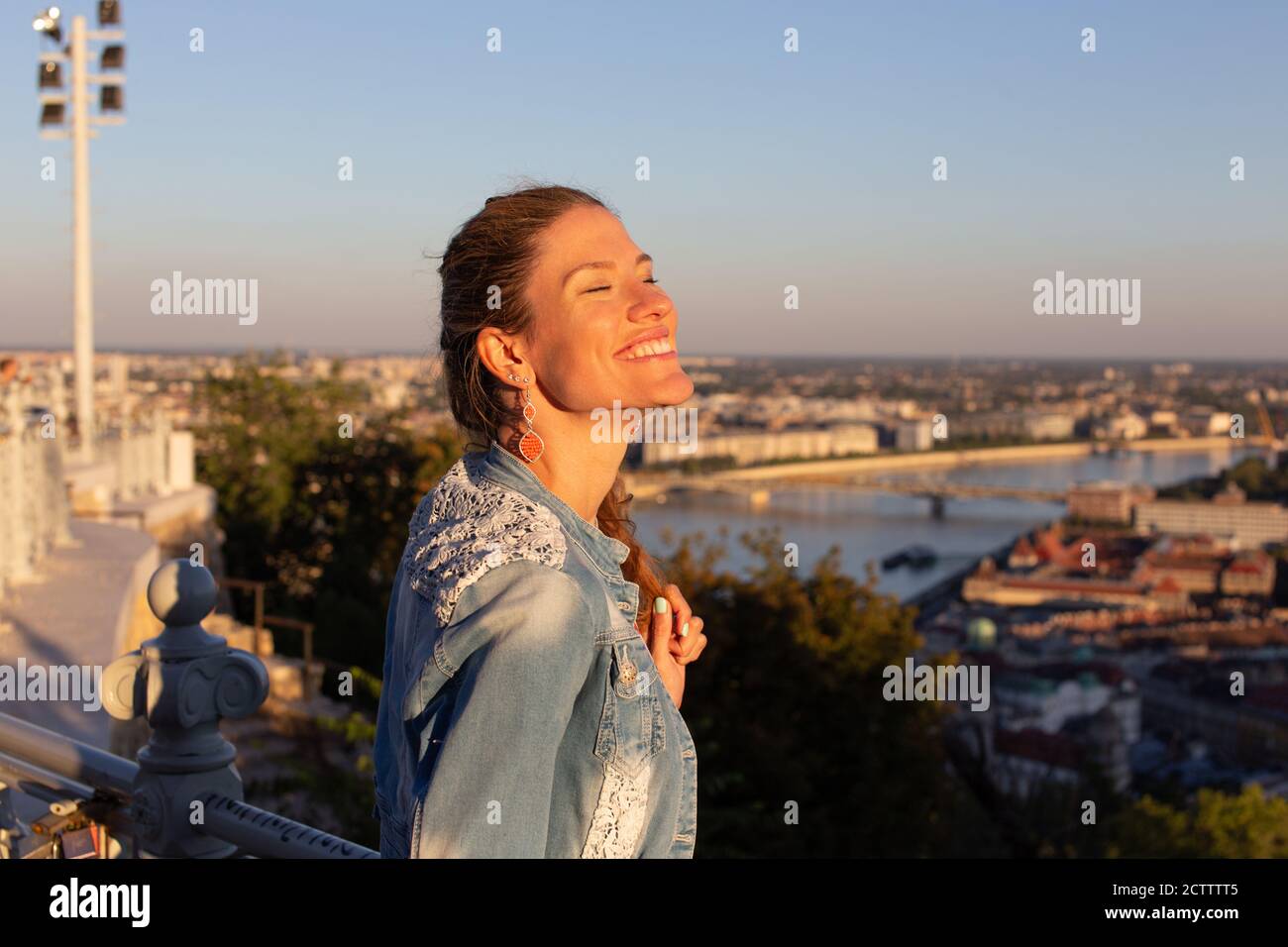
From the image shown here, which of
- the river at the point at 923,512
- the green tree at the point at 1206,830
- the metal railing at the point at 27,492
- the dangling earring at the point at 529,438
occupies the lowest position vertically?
the green tree at the point at 1206,830

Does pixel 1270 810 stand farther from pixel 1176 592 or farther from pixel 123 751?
pixel 1176 592

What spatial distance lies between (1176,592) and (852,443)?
54.2 feet

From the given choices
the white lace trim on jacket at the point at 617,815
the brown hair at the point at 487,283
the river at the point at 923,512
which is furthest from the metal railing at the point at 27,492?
the river at the point at 923,512

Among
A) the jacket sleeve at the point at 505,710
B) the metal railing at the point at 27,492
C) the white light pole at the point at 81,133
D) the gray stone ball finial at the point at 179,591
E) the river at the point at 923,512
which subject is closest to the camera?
the jacket sleeve at the point at 505,710

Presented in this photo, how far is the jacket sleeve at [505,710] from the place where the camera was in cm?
115

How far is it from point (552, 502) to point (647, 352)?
196 millimetres

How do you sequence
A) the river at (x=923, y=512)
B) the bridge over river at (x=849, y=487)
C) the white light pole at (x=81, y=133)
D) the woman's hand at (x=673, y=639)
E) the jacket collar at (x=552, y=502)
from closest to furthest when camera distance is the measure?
1. the jacket collar at (x=552, y=502)
2. the woman's hand at (x=673, y=639)
3. the white light pole at (x=81, y=133)
4. the bridge over river at (x=849, y=487)
5. the river at (x=923, y=512)

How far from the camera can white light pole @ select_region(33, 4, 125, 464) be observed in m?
16.8

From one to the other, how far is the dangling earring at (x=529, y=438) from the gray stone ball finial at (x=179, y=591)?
0.85 meters

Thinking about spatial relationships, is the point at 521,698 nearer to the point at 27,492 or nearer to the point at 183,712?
the point at 183,712

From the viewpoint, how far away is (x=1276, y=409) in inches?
3004

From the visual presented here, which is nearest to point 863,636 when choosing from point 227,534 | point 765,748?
point 765,748

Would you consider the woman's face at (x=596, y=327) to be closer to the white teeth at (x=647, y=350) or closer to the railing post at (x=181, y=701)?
the white teeth at (x=647, y=350)

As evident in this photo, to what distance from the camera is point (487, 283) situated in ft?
4.89
